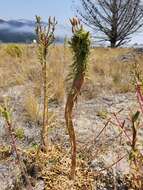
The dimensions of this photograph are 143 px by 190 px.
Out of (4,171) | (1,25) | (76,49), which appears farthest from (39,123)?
(1,25)

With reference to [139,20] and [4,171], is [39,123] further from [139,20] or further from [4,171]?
[139,20]


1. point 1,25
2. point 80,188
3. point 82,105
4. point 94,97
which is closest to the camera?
point 80,188

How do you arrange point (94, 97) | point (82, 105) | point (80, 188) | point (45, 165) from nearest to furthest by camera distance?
point (80, 188) < point (45, 165) < point (82, 105) < point (94, 97)

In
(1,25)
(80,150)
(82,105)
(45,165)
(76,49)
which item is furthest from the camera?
(1,25)

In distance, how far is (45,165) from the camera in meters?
2.39

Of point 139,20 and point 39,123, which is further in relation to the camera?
point 139,20

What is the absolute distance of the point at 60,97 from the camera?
3.96 m

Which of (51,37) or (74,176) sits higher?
(51,37)

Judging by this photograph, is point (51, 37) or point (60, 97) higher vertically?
point (51, 37)

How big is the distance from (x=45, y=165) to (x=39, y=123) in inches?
30.4

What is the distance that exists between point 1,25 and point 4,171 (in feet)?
77.6

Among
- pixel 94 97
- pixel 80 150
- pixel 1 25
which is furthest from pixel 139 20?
pixel 80 150

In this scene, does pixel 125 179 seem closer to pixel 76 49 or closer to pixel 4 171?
pixel 4 171

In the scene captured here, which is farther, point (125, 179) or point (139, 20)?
point (139, 20)
